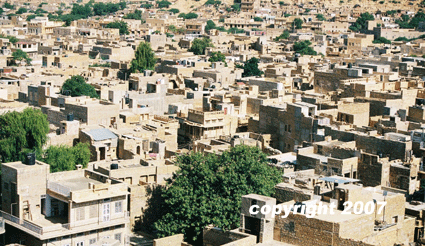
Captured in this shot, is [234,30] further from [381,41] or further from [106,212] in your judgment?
[106,212]

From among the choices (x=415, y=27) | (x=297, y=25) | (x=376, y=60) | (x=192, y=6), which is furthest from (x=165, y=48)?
(x=192, y=6)

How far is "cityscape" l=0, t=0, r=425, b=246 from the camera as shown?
77.0ft

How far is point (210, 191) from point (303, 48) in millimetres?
58931

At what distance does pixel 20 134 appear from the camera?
104ft

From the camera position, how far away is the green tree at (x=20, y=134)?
30984 mm

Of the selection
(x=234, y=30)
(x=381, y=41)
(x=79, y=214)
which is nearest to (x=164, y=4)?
(x=234, y=30)

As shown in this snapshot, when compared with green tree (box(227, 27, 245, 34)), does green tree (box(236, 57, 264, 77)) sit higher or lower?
lower

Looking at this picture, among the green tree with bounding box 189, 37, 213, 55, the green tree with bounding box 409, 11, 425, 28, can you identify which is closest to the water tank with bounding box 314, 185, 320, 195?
the green tree with bounding box 189, 37, 213, 55

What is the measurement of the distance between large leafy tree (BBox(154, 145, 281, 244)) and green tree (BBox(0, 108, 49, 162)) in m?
7.26

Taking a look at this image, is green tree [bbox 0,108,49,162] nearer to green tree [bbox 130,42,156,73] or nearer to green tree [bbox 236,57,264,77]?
green tree [bbox 130,42,156,73]

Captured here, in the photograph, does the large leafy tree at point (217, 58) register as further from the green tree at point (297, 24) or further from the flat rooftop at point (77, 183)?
the green tree at point (297, 24)

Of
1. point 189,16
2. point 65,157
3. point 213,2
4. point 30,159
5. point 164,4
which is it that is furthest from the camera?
point 213,2

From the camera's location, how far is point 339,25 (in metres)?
120

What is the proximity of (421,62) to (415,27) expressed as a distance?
66.0 m
